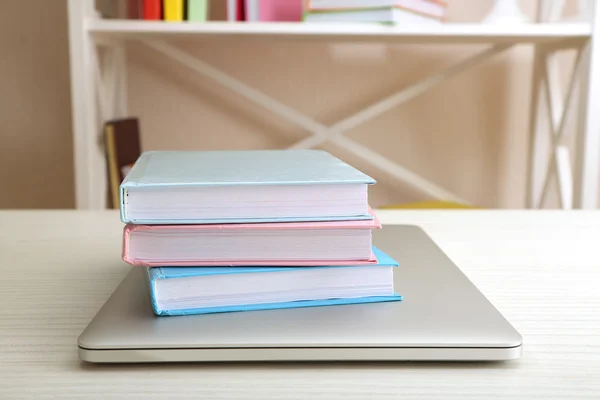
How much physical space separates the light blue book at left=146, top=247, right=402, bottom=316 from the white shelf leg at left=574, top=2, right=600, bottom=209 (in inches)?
47.8

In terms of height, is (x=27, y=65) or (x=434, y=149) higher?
(x=27, y=65)

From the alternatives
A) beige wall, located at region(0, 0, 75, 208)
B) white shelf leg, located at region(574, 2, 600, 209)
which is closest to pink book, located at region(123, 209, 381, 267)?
white shelf leg, located at region(574, 2, 600, 209)

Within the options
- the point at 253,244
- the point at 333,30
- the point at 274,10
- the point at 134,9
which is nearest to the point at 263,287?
the point at 253,244

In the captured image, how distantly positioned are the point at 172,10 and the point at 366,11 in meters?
0.42

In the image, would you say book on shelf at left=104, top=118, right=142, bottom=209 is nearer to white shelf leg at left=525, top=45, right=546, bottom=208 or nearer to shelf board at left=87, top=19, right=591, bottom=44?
shelf board at left=87, top=19, right=591, bottom=44

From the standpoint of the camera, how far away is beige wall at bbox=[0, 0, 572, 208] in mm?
1884

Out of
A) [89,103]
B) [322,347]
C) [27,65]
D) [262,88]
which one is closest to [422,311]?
[322,347]

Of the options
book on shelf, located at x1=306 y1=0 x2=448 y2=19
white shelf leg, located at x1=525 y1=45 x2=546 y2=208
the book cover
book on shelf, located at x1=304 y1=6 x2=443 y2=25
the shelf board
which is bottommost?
white shelf leg, located at x1=525 y1=45 x2=546 y2=208

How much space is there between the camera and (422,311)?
1.31 feet

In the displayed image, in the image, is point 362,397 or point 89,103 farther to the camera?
point 89,103

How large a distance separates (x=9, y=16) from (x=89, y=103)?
62 centimetres

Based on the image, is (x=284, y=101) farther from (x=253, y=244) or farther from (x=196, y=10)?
(x=253, y=244)

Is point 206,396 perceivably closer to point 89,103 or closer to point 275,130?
point 89,103

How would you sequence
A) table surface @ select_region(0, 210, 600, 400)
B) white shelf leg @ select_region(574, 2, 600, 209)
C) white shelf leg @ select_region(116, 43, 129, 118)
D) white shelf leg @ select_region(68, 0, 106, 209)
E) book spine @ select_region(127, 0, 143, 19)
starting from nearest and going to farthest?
table surface @ select_region(0, 210, 600, 400)
white shelf leg @ select_region(68, 0, 106, 209)
white shelf leg @ select_region(574, 2, 600, 209)
book spine @ select_region(127, 0, 143, 19)
white shelf leg @ select_region(116, 43, 129, 118)
